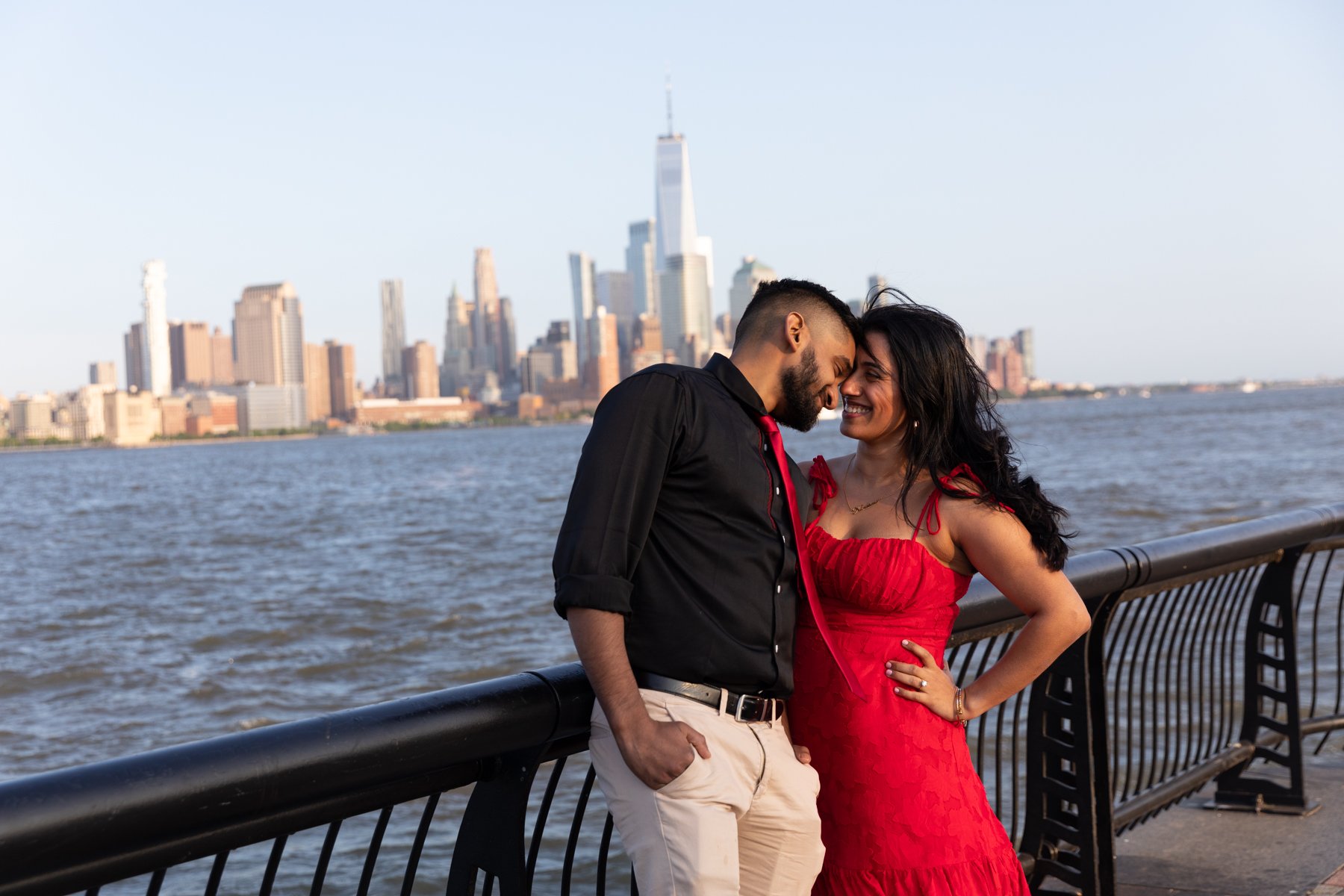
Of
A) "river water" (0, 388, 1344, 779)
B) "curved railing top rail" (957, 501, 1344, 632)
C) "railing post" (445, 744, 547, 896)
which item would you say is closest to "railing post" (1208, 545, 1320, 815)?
"curved railing top rail" (957, 501, 1344, 632)

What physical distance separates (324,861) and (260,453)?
6713 inches

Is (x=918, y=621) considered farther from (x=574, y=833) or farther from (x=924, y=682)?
(x=574, y=833)

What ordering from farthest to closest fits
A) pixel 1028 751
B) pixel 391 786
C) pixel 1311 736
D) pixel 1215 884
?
pixel 1311 736 → pixel 1215 884 → pixel 1028 751 → pixel 391 786

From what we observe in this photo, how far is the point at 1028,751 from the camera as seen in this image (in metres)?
3.81

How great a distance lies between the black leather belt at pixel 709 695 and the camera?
2303mm

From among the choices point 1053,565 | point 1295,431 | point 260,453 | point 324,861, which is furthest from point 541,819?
point 260,453

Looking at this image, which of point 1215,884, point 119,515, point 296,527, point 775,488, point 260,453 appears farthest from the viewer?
point 260,453

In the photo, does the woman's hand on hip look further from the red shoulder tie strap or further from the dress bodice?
the red shoulder tie strap

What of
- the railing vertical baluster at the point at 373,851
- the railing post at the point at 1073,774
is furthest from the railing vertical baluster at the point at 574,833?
the railing post at the point at 1073,774

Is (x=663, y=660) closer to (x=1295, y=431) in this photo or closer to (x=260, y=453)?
(x=1295, y=431)

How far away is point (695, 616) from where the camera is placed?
2301 mm

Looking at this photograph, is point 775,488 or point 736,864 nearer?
point 736,864

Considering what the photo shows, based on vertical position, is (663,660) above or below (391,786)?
above

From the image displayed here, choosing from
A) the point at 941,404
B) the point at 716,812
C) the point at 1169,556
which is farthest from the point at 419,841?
the point at 1169,556
